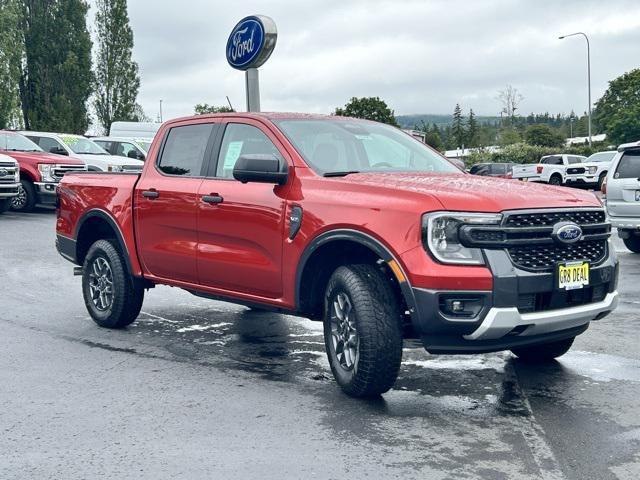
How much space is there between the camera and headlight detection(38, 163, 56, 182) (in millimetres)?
20609

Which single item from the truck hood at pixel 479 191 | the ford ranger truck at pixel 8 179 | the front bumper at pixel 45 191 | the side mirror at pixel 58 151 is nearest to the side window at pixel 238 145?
the truck hood at pixel 479 191

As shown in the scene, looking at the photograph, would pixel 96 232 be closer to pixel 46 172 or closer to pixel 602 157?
pixel 46 172

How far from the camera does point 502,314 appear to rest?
16.6 ft

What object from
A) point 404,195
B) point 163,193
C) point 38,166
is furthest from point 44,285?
point 38,166

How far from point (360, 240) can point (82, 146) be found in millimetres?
19368

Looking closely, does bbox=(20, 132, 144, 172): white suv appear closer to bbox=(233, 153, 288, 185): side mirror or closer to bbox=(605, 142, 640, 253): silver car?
bbox=(605, 142, 640, 253): silver car

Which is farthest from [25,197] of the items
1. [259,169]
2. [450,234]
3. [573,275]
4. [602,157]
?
[602,157]

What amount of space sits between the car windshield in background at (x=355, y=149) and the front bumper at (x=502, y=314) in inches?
56.4

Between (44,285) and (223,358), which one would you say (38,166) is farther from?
(223,358)

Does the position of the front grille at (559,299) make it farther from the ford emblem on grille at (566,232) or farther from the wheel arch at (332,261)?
the wheel arch at (332,261)

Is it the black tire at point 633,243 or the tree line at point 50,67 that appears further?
the tree line at point 50,67

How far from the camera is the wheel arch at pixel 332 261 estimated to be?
527cm

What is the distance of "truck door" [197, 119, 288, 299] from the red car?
14508mm

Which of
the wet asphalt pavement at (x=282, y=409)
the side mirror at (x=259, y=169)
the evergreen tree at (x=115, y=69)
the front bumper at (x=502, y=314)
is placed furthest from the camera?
the evergreen tree at (x=115, y=69)
